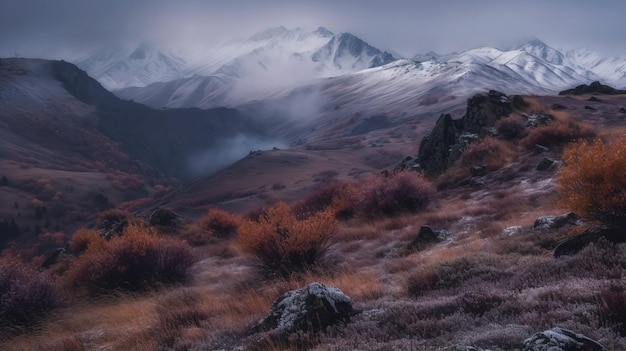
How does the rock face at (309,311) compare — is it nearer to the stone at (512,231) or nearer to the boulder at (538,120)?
the stone at (512,231)

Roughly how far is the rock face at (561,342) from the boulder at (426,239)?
27.4 ft

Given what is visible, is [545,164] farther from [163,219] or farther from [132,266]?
[163,219]

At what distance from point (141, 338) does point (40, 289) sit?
5.77 m

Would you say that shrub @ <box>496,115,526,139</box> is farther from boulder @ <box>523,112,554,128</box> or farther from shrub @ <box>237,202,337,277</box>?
shrub @ <box>237,202,337,277</box>

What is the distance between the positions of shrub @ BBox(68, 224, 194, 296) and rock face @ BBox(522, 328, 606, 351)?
36.0ft

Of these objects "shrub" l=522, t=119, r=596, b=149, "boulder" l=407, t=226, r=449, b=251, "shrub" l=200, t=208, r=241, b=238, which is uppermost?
"shrub" l=522, t=119, r=596, b=149

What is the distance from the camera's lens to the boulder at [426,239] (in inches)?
507

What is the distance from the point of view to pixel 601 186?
9156 mm

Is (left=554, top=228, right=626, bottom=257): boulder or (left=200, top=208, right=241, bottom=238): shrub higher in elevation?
(left=554, top=228, right=626, bottom=257): boulder

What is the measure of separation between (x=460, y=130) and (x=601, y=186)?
2526 cm

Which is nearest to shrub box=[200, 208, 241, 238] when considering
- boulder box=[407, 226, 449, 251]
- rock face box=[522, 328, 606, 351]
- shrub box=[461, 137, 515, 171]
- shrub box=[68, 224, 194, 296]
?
shrub box=[68, 224, 194, 296]

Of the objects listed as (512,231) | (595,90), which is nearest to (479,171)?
(512,231)

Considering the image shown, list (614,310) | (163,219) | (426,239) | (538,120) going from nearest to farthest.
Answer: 1. (614,310)
2. (426,239)
3. (538,120)
4. (163,219)

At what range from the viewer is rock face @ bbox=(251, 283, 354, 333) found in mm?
6617
